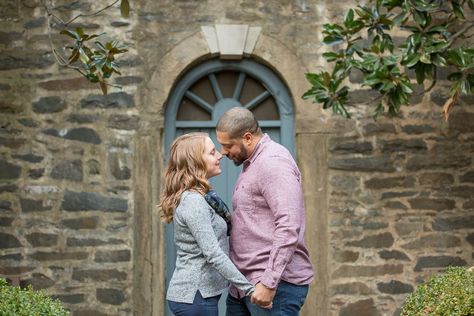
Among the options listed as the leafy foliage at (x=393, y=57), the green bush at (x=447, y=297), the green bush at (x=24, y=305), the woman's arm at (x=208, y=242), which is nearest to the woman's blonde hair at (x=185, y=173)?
the woman's arm at (x=208, y=242)

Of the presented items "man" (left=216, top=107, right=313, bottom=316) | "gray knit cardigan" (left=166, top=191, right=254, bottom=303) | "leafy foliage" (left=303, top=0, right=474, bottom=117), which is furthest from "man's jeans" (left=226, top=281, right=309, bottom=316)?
"leafy foliage" (left=303, top=0, right=474, bottom=117)

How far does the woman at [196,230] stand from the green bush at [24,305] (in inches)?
31.0

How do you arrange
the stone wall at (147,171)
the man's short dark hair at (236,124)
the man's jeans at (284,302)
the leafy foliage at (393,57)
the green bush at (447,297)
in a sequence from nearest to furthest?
the man's jeans at (284,302), the man's short dark hair at (236,124), the green bush at (447,297), the leafy foliage at (393,57), the stone wall at (147,171)

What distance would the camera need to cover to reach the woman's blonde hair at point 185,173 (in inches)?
168

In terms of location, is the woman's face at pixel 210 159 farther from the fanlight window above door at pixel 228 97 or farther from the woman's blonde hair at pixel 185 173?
the fanlight window above door at pixel 228 97

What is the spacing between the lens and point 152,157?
677cm

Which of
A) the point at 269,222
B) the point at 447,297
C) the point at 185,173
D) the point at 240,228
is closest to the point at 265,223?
the point at 269,222

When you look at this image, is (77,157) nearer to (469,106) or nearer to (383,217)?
(383,217)

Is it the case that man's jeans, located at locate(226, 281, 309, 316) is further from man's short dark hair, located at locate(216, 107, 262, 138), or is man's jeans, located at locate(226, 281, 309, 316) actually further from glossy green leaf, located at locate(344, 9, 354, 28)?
glossy green leaf, located at locate(344, 9, 354, 28)

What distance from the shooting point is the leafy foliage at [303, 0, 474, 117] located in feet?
19.3

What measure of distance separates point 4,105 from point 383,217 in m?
3.21

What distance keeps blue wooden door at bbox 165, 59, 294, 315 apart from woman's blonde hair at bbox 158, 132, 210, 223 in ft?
8.77

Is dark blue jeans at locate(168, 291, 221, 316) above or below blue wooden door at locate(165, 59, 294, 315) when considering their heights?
below

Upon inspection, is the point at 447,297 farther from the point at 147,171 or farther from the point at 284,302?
the point at 147,171
